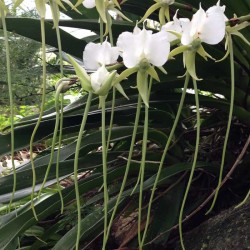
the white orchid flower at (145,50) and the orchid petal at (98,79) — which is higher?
the white orchid flower at (145,50)

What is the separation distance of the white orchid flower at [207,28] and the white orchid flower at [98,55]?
0.24 ft

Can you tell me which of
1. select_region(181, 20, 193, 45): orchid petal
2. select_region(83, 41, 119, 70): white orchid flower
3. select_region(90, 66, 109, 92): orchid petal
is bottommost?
select_region(90, 66, 109, 92): orchid petal

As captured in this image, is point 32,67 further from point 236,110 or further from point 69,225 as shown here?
point 236,110

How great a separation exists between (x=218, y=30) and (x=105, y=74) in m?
0.10

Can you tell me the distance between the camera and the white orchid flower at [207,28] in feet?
1.24

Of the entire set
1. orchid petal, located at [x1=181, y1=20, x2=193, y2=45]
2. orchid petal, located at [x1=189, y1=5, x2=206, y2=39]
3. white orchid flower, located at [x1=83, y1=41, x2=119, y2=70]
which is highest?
orchid petal, located at [x1=189, y1=5, x2=206, y2=39]

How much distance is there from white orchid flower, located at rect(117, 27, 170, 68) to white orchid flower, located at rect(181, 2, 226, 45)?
0.06 ft

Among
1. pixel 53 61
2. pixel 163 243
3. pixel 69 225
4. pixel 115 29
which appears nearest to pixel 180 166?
pixel 163 243

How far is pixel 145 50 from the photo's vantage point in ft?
1.27

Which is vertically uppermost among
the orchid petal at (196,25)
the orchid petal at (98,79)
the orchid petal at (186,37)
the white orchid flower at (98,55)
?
the orchid petal at (196,25)

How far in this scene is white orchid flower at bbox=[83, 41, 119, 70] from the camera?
43 cm

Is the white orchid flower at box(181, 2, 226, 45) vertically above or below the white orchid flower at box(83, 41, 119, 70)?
above

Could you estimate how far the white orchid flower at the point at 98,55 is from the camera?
0.43 metres

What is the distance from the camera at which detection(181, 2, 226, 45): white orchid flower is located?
1.24 feet
